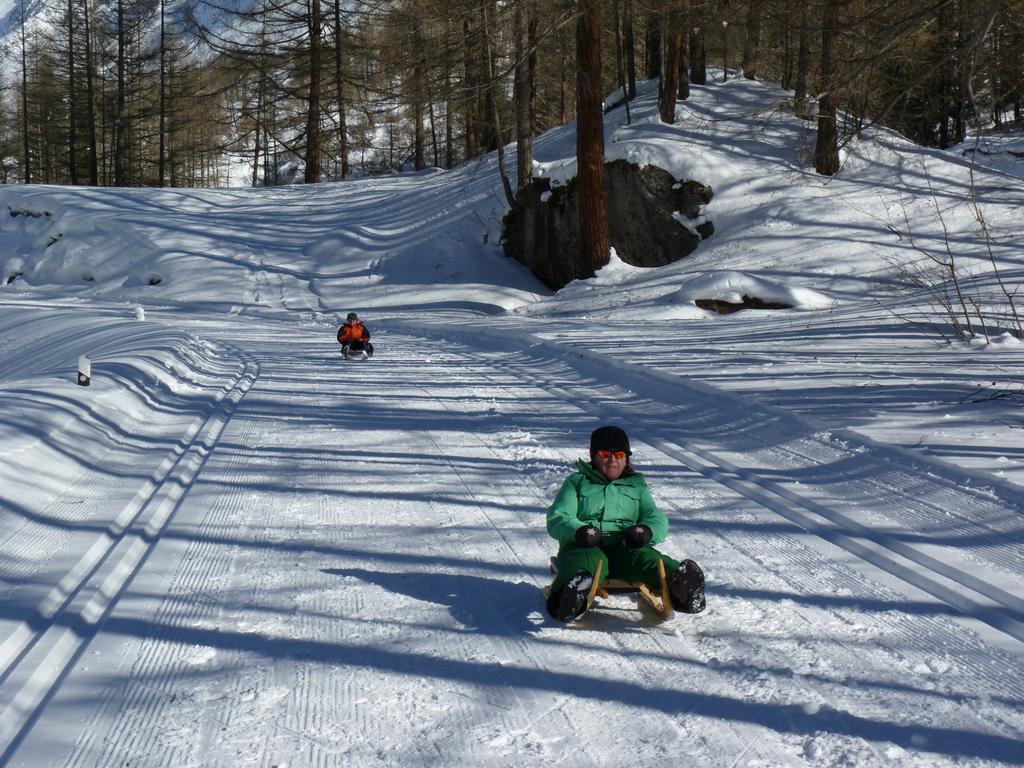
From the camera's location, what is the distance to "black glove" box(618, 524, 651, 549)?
13.2 ft

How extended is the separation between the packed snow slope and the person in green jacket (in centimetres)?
20

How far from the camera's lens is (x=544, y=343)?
44.0 feet

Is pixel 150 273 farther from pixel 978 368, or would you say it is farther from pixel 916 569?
pixel 916 569

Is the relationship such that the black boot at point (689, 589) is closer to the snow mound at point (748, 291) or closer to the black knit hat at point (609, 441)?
the black knit hat at point (609, 441)

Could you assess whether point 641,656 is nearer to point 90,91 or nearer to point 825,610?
point 825,610

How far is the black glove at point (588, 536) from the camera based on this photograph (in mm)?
4008

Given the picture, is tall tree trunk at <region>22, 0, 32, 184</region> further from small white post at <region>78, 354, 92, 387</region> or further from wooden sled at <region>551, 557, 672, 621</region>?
wooden sled at <region>551, 557, 672, 621</region>

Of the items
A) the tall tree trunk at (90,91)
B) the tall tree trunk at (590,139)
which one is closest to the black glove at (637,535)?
the tall tree trunk at (590,139)

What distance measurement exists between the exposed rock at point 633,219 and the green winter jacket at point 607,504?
55.8 ft

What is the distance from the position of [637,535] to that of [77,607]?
261cm

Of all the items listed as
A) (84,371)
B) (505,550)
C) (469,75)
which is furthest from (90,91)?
(505,550)

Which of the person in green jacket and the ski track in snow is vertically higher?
the person in green jacket

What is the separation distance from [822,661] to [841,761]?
0.72 m

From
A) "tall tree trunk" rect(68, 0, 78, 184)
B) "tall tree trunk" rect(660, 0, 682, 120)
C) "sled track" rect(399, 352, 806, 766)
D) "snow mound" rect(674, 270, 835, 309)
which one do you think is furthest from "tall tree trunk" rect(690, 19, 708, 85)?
"tall tree trunk" rect(68, 0, 78, 184)
